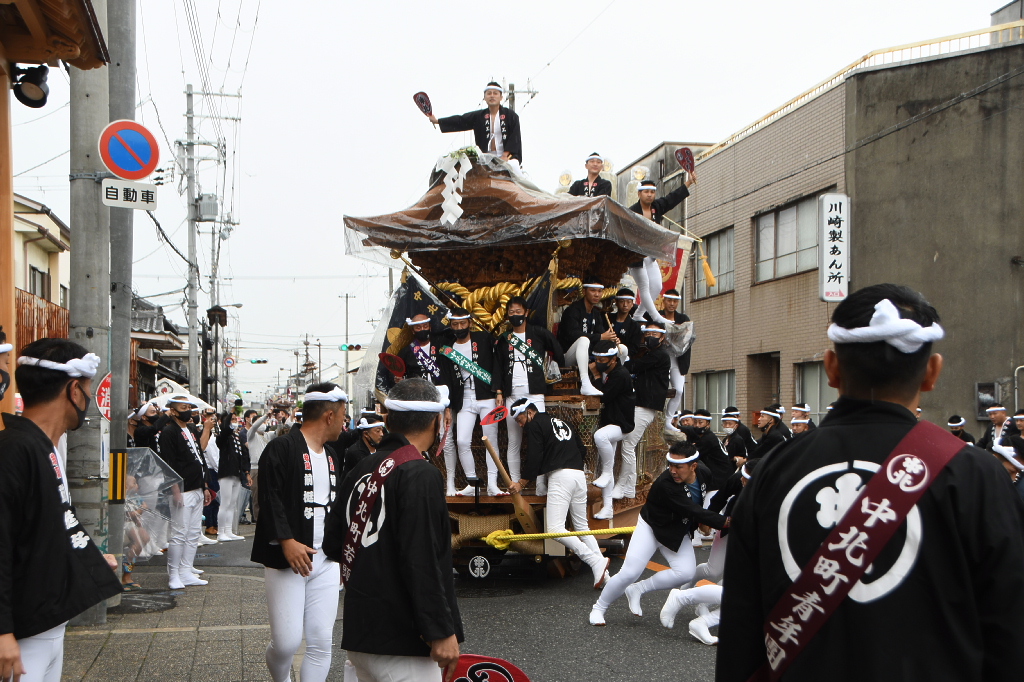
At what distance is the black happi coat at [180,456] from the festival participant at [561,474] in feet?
12.2

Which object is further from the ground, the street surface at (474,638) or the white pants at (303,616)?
the white pants at (303,616)

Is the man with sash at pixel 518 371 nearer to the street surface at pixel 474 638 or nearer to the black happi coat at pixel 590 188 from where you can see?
the street surface at pixel 474 638

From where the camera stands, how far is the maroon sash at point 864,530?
2.08 meters

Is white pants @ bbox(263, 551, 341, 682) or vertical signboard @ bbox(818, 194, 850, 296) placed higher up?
vertical signboard @ bbox(818, 194, 850, 296)

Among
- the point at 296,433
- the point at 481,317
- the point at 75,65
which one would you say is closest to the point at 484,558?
the point at 481,317

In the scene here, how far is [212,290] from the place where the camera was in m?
43.5

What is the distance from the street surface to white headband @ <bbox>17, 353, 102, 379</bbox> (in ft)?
11.0

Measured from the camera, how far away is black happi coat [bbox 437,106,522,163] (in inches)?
474

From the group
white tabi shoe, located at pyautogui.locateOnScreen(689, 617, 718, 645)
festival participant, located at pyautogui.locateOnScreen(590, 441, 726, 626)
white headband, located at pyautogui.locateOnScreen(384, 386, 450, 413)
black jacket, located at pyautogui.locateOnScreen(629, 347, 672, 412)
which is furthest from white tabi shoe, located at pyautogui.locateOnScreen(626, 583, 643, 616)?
white headband, located at pyautogui.locateOnScreen(384, 386, 450, 413)

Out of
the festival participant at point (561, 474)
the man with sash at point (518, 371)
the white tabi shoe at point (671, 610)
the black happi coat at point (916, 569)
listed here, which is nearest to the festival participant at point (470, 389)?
the man with sash at point (518, 371)

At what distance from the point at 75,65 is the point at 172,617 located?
16.2ft

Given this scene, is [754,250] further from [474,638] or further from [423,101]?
[474,638]

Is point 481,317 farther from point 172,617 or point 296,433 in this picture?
point 296,433

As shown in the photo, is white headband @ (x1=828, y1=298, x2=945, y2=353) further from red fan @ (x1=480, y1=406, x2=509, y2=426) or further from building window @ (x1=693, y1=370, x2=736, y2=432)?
building window @ (x1=693, y1=370, x2=736, y2=432)
